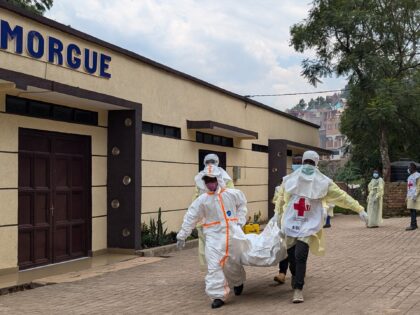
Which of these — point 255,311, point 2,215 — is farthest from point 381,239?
point 2,215

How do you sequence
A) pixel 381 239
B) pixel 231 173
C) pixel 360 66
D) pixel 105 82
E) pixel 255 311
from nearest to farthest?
1. pixel 255 311
2. pixel 105 82
3. pixel 381 239
4. pixel 231 173
5. pixel 360 66

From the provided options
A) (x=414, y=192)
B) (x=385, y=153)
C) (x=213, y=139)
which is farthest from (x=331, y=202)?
(x=385, y=153)

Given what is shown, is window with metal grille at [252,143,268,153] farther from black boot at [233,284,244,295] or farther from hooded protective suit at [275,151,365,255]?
hooded protective suit at [275,151,365,255]

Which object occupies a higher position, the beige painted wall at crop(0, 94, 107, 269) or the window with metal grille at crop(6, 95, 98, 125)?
the window with metal grille at crop(6, 95, 98, 125)

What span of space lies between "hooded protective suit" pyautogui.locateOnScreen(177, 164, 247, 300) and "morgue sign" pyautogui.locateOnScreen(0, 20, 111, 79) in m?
3.76

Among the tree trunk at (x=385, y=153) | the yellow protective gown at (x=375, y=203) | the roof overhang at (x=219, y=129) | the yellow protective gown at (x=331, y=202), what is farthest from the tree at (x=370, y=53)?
the yellow protective gown at (x=331, y=202)

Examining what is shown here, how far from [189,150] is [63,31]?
18.6 feet

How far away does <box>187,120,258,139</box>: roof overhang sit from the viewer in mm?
14602

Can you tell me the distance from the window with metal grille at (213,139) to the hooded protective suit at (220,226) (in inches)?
307

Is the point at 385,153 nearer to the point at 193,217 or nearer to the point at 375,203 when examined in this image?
the point at 375,203

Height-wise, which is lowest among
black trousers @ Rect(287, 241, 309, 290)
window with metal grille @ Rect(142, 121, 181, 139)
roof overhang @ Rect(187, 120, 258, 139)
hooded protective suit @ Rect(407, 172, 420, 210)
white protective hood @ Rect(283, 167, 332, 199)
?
black trousers @ Rect(287, 241, 309, 290)

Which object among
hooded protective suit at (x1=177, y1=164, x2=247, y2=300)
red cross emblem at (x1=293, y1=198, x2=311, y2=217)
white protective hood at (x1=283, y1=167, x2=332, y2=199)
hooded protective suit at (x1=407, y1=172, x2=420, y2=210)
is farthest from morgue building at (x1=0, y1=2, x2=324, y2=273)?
hooded protective suit at (x1=407, y1=172, x2=420, y2=210)

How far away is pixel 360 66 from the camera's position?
22.7m

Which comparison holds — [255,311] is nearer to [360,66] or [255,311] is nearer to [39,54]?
[39,54]
